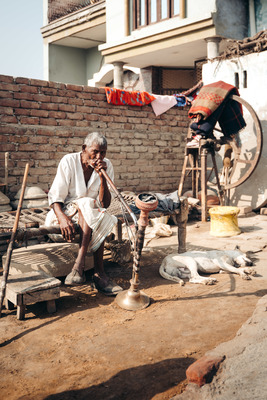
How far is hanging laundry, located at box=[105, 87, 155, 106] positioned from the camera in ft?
24.8

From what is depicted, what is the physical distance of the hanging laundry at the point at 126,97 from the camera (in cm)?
757

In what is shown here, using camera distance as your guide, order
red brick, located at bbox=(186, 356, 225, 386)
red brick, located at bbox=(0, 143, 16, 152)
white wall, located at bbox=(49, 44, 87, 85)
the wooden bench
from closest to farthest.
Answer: red brick, located at bbox=(186, 356, 225, 386) → the wooden bench → red brick, located at bbox=(0, 143, 16, 152) → white wall, located at bbox=(49, 44, 87, 85)

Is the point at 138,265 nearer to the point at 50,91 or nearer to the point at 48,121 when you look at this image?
the point at 48,121

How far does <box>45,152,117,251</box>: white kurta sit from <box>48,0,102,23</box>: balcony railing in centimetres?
1328

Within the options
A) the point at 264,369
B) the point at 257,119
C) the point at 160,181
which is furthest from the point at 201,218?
the point at 264,369

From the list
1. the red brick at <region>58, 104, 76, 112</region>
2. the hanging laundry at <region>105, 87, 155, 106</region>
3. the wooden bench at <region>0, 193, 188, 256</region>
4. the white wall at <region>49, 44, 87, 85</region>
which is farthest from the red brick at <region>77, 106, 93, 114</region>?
the white wall at <region>49, 44, 87, 85</region>

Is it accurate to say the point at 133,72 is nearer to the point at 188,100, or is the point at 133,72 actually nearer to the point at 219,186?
the point at 188,100

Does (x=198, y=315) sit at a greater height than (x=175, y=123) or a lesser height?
lesser

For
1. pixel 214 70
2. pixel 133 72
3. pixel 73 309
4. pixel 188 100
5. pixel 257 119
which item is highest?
pixel 133 72

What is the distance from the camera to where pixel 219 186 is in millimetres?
7629

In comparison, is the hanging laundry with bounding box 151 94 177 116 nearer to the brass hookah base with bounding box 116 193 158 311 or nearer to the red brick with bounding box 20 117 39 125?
the red brick with bounding box 20 117 39 125

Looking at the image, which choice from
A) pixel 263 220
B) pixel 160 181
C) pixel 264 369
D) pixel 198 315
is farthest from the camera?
pixel 160 181

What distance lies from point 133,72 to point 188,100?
512 cm

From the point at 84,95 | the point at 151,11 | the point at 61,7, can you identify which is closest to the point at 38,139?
the point at 84,95
